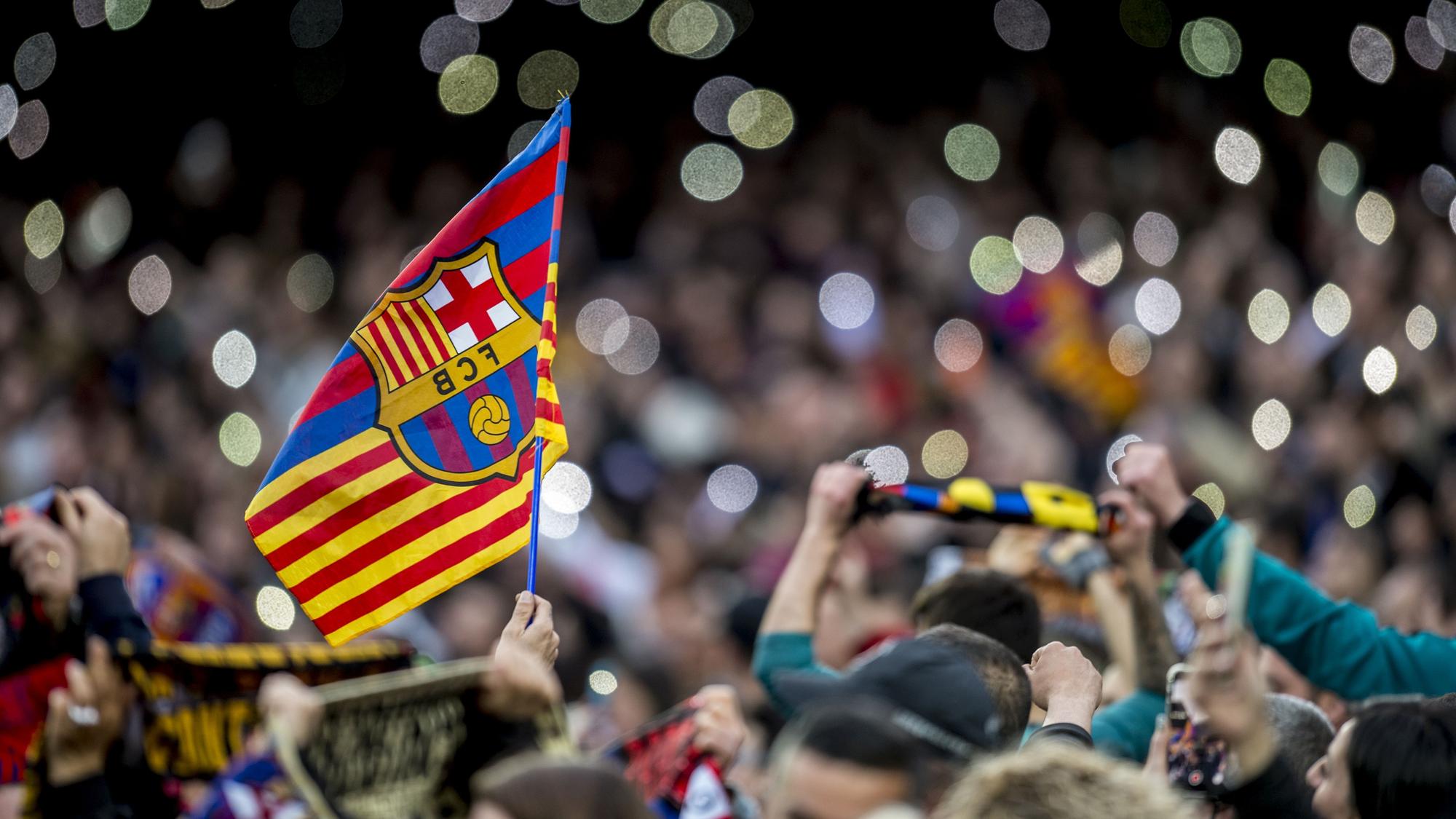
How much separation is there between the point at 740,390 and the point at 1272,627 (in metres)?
7.32

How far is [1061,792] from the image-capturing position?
2203 millimetres

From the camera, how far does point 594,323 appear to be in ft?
38.6

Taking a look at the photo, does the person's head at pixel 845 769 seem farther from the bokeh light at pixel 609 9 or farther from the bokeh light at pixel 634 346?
the bokeh light at pixel 609 9

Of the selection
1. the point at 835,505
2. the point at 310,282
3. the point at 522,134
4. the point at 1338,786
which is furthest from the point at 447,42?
the point at 1338,786

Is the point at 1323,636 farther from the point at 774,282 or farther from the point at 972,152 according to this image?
the point at 972,152

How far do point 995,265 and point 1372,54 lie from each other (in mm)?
3185

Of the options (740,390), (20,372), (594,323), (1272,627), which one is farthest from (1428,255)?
(20,372)

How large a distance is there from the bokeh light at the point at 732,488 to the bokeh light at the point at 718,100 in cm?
508

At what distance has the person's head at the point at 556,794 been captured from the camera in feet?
7.59

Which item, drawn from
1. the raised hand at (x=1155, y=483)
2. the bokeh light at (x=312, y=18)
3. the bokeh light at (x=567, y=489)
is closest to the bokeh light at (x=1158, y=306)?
the bokeh light at (x=567, y=489)

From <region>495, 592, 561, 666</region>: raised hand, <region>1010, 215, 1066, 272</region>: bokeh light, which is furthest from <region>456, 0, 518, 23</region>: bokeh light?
<region>495, 592, 561, 666</region>: raised hand

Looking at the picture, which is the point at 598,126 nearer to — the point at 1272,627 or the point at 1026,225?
the point at 1026,225

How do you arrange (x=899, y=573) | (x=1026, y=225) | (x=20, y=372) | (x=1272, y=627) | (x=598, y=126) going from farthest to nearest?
(x=598, y=126) → (x=1026, y=225) → (x=20, y=372) → (x=899, y=573) → (x=1272, y=627)

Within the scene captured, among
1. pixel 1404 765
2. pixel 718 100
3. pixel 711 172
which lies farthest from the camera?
pixel 718 100
